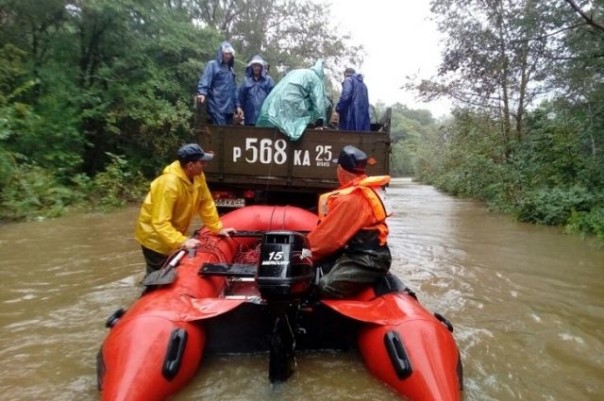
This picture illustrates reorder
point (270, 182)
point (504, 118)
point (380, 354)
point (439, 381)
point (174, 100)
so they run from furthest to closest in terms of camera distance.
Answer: point (504, 118) → point (174, 100) → point (270, 182) → point (380, 354) → point (439, 381)

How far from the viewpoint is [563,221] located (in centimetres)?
976

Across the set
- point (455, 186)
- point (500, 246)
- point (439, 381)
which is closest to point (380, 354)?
Answer: point (439, 381)

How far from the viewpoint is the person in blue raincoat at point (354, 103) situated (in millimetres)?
7121

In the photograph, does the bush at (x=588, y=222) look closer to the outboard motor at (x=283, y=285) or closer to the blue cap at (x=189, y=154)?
the outboard motor at (x=283, y=285)

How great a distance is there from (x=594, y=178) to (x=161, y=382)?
988 centimetres

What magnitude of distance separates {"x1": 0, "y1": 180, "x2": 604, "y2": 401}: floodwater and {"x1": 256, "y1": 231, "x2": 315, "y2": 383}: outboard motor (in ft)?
0.63

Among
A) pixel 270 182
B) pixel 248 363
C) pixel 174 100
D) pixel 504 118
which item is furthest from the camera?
pixel 504 118

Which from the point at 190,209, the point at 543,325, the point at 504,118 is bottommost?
the point at 543,325

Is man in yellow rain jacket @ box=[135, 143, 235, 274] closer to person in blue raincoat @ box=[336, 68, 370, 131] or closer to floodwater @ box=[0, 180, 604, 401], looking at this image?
floodwater @ box=[0, 180, 604, 401]

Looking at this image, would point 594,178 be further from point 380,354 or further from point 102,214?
point 102,214

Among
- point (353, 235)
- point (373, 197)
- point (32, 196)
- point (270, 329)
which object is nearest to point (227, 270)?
point (270, 329)

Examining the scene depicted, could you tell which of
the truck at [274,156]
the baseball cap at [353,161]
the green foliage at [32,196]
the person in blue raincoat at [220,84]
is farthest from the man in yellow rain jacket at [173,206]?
the green foliage at [32,196]

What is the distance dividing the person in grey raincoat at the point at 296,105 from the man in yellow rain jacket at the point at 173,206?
1.86 meters

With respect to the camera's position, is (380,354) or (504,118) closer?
(380,354)
